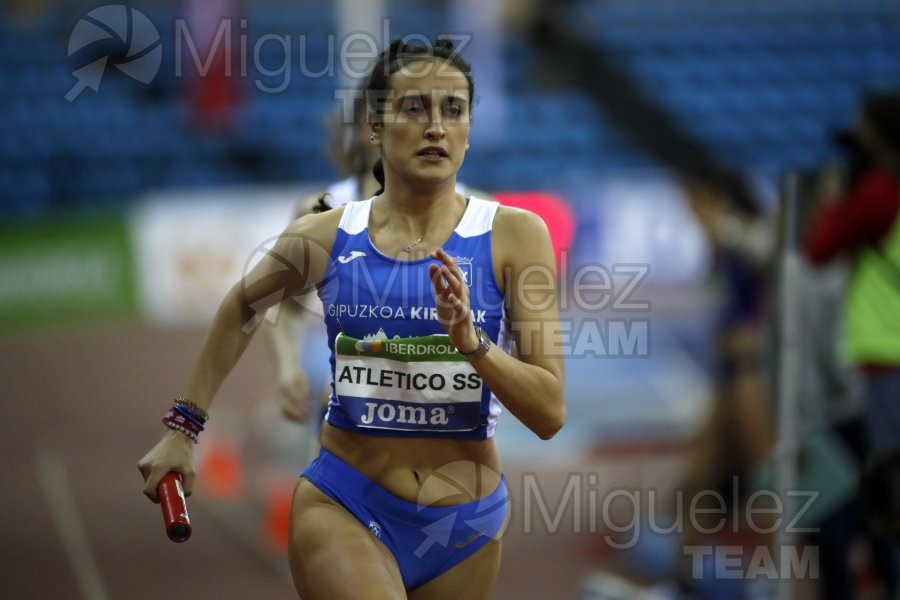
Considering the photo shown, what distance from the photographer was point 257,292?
10.3 ft

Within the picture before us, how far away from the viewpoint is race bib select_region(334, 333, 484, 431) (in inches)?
116

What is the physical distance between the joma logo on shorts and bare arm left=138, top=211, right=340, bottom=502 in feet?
1.19

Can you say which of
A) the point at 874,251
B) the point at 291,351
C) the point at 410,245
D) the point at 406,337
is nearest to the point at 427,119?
the point at 410,245

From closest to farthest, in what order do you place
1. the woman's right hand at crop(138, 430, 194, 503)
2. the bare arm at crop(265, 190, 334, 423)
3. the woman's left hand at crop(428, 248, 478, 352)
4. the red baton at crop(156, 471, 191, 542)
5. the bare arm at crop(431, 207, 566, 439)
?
the woman's left hand at crop(428, 248, 478, 352) → the bare arm at crop(431, 207, 566, 439) → the red baton at crop(156, 471, 191, 542) → the woman's right hand at crop(138, 430, 194, 503) → the bare arm at crop(265, 190, 334, 423)

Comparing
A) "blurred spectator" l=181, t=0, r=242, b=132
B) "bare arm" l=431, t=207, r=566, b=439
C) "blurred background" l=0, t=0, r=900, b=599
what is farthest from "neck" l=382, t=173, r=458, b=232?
"blurred spectator" l=181, t=0, r=242, b=132

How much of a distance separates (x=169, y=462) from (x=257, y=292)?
48 centimetres

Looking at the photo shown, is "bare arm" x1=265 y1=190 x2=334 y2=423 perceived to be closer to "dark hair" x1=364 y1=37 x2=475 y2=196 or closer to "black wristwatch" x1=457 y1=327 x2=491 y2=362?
"dark hair" x1=364 y1=37 x2=475 y2=196

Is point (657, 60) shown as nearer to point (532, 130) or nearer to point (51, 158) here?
point (532, 130)

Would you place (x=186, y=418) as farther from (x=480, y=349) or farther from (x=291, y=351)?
(x=291, y=351)

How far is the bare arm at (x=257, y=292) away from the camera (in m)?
3.07

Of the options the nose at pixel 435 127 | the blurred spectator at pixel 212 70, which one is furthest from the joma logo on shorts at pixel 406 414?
the blurred spectator at pixel 212 70

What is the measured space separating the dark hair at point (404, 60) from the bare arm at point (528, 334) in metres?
0.34

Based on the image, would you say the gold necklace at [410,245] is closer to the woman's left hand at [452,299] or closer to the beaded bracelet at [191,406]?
the woman's left hand at [452,299]

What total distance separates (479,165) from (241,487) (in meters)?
7.65
